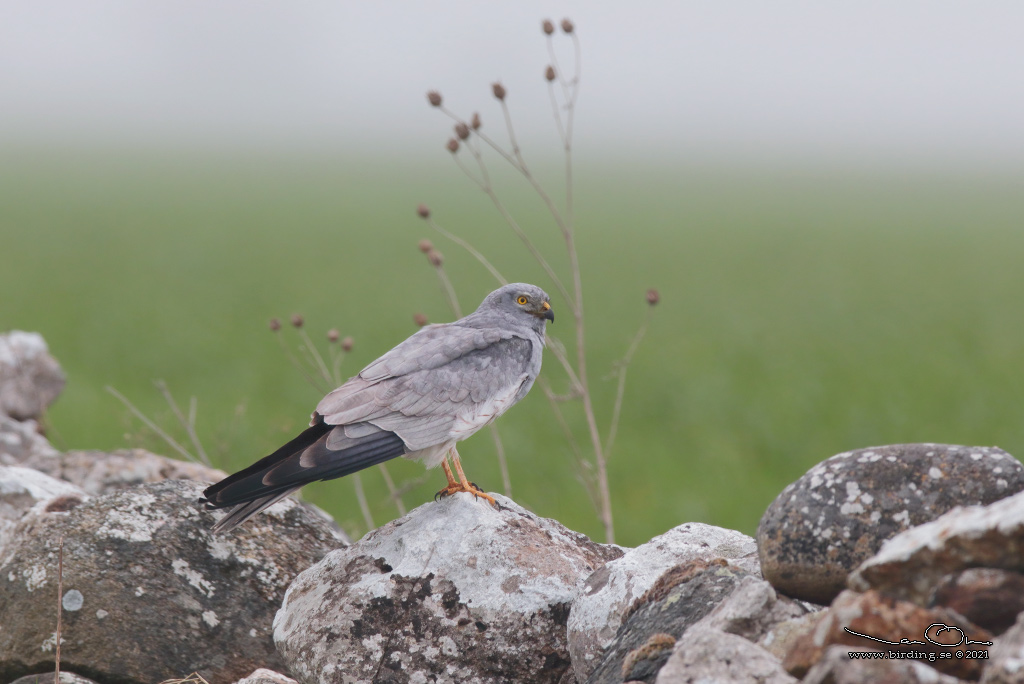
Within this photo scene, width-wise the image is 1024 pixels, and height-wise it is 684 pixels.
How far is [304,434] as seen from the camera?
177 inches

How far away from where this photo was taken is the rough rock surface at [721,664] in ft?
→ 9.44

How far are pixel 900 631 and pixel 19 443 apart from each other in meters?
7.84

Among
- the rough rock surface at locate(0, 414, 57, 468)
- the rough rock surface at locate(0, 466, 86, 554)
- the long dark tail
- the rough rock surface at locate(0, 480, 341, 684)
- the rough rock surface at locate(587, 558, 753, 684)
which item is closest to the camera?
the rough rock surface at locate(587, 558, 753, 684)

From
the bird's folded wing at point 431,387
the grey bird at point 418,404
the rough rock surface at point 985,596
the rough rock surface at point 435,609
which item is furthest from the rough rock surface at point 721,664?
the bird's folded wing at point 431,387

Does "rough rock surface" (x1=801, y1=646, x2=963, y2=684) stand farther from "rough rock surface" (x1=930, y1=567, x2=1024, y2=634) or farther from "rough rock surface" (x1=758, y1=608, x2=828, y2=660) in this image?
"rough rock surface" (x1=758, y1=608, x2=828, y2=660)

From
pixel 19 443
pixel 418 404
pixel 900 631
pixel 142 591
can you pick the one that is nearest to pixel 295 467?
pixel 418 404

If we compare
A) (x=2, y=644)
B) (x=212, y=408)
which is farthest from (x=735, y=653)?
(x=212, y=408)

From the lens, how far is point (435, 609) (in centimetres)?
443

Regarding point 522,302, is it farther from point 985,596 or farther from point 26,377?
point 26,377

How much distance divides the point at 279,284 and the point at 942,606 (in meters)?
24.3

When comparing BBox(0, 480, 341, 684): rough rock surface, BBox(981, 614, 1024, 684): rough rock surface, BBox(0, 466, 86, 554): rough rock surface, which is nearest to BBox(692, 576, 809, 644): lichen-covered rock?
BBox(981, 614, 1024, 684): rough rock surface

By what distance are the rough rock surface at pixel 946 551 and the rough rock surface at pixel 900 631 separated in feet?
0.30

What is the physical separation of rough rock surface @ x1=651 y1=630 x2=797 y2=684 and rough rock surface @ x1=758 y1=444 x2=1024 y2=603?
1.83 feet

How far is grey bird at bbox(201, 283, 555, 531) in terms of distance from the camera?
426 cm
